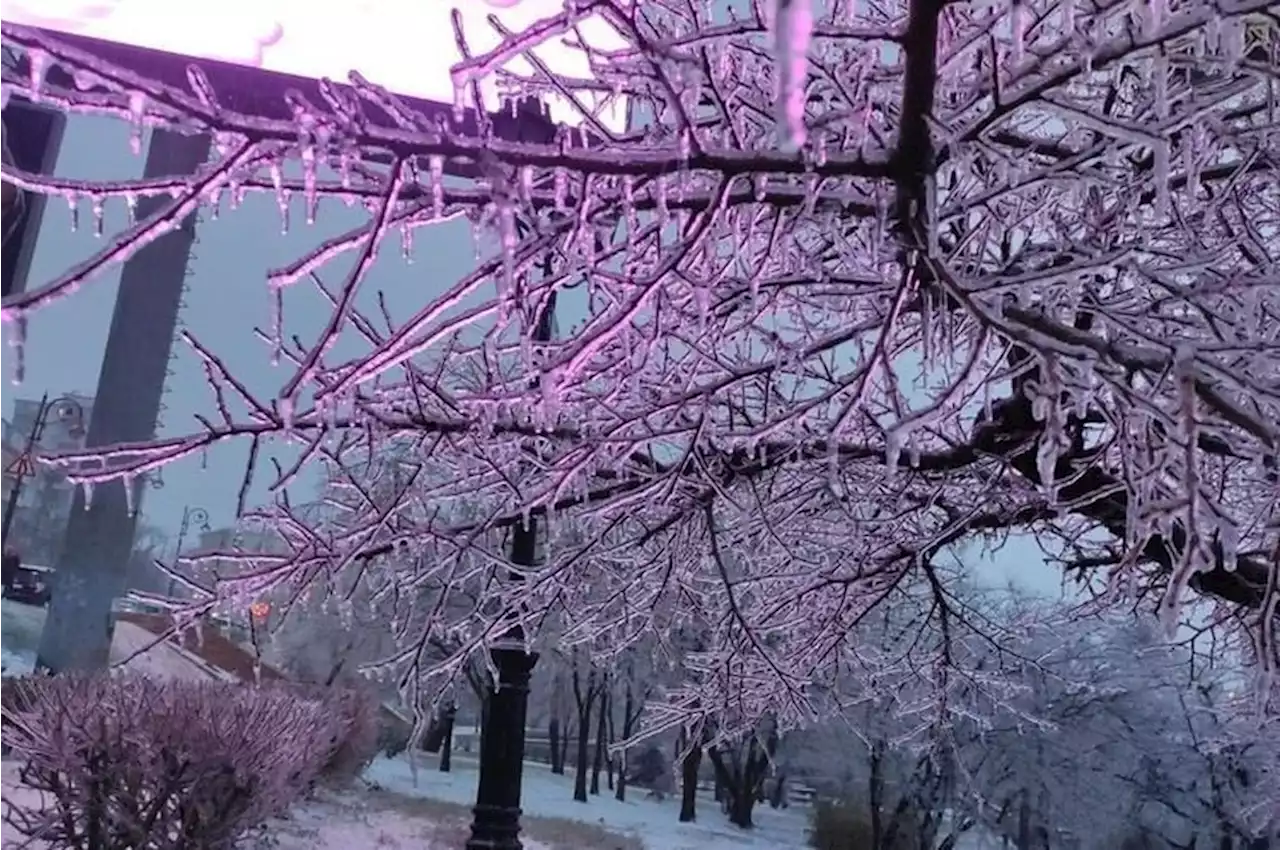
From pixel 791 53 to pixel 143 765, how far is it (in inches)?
304

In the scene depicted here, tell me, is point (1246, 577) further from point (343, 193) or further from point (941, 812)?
point (941, 812)

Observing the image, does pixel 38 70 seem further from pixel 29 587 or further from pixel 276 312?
pixel 29 587

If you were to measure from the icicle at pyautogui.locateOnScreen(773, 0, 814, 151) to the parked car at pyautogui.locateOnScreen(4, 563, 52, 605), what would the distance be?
29.1 meters

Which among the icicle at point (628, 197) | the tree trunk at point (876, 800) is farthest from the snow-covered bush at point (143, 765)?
the tree trunk at point (876, 800)

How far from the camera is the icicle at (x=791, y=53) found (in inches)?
33.0

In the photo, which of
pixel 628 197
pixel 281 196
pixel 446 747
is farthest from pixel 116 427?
pixel 628 197

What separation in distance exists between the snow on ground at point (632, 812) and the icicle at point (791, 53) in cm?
1750

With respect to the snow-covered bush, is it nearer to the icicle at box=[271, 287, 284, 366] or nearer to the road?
the icicle at box=[271, 287, 284, 366]

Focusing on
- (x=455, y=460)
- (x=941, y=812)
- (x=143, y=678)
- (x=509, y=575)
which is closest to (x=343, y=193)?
(x=455, y=460)

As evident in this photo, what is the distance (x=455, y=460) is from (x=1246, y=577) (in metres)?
2.28

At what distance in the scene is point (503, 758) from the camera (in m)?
4.70

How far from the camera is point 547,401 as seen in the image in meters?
1.72

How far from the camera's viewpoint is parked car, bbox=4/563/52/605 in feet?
88.6

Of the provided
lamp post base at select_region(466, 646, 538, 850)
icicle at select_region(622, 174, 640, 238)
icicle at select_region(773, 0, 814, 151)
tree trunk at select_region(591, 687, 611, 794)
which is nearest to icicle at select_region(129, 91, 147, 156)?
icicle at select_region(622, 174, 640, 238)
